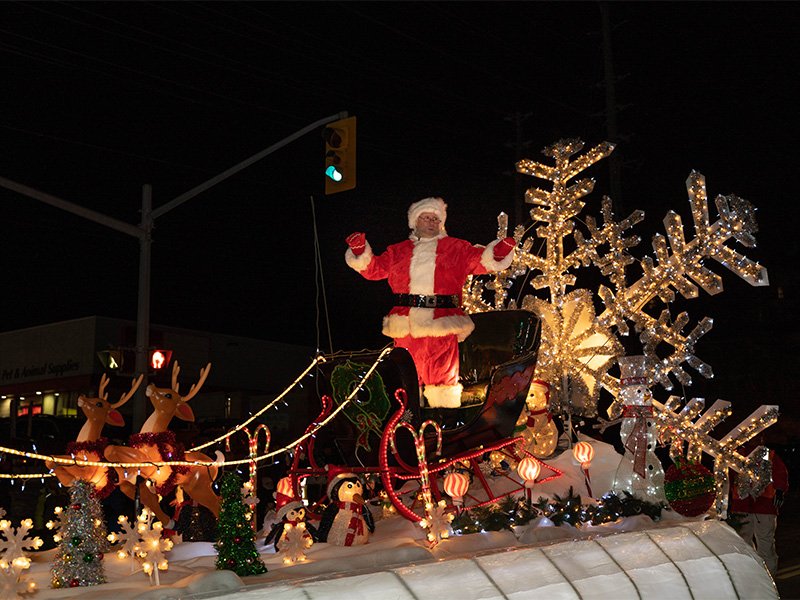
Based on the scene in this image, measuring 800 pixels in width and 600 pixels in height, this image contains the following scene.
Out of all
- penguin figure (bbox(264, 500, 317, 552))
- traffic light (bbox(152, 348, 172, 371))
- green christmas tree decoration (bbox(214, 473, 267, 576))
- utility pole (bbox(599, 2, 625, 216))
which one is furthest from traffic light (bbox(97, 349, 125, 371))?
utility pole (bbox(599, 2, 625, 216))

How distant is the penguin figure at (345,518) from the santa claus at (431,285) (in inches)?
54.4

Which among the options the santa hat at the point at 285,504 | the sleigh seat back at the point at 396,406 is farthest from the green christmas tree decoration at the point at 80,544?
the sleigh seat back at the point at 396,406

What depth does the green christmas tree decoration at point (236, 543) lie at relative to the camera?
17.3ft

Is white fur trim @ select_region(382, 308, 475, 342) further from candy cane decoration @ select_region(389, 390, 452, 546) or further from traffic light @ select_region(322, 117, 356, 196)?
traffic light @ select_region(322, 117, 356, 196)

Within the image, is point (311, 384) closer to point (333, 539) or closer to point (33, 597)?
point (333, 539)

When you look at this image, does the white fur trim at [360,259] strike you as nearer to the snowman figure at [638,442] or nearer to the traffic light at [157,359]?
the snowman figure at [638,442]

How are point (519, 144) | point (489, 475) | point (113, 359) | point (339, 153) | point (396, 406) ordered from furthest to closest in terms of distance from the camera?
1. point (519, 144)
2. point (113, 359)
3. point (339, 153)
4. point (489, 475)
5. point (396, 406)

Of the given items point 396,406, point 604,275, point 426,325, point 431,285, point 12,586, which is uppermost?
point 604,275

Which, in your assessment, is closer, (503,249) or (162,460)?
(162,460)

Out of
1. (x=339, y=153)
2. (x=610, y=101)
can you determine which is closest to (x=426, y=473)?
(x=339, y=153)

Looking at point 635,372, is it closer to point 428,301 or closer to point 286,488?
point 428,301

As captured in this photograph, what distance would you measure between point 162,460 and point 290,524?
4.64 ft

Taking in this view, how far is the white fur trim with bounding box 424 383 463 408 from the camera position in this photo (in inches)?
310

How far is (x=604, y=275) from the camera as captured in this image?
9.98 metres
